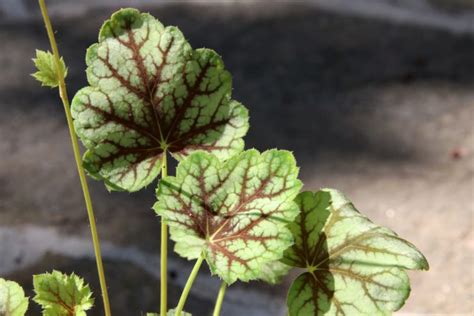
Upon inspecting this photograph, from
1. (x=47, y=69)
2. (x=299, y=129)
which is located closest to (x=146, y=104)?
(x=47, y=69)

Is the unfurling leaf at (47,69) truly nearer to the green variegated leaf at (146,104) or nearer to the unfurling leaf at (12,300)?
the green variegated leaf at (146,104)

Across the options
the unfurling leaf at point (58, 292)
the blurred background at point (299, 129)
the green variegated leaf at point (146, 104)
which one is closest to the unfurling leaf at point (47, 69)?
the green variegated leaf at point (146, 104)

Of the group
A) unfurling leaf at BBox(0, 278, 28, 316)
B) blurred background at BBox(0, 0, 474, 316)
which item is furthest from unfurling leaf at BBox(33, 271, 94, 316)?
blurred background at BBox(0, 0, 474, 316)

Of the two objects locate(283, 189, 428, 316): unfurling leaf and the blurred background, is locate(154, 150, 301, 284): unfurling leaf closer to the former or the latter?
locate(283, 189, 428, 316): unfurling leaf

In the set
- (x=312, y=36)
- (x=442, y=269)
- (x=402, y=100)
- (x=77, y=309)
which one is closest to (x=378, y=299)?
(x=77, y=309)

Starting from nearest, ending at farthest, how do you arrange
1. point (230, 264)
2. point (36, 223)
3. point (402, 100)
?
point (230, 264), point (36, 223), point (402, 100)

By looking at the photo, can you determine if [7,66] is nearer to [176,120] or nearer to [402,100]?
[402,100]
